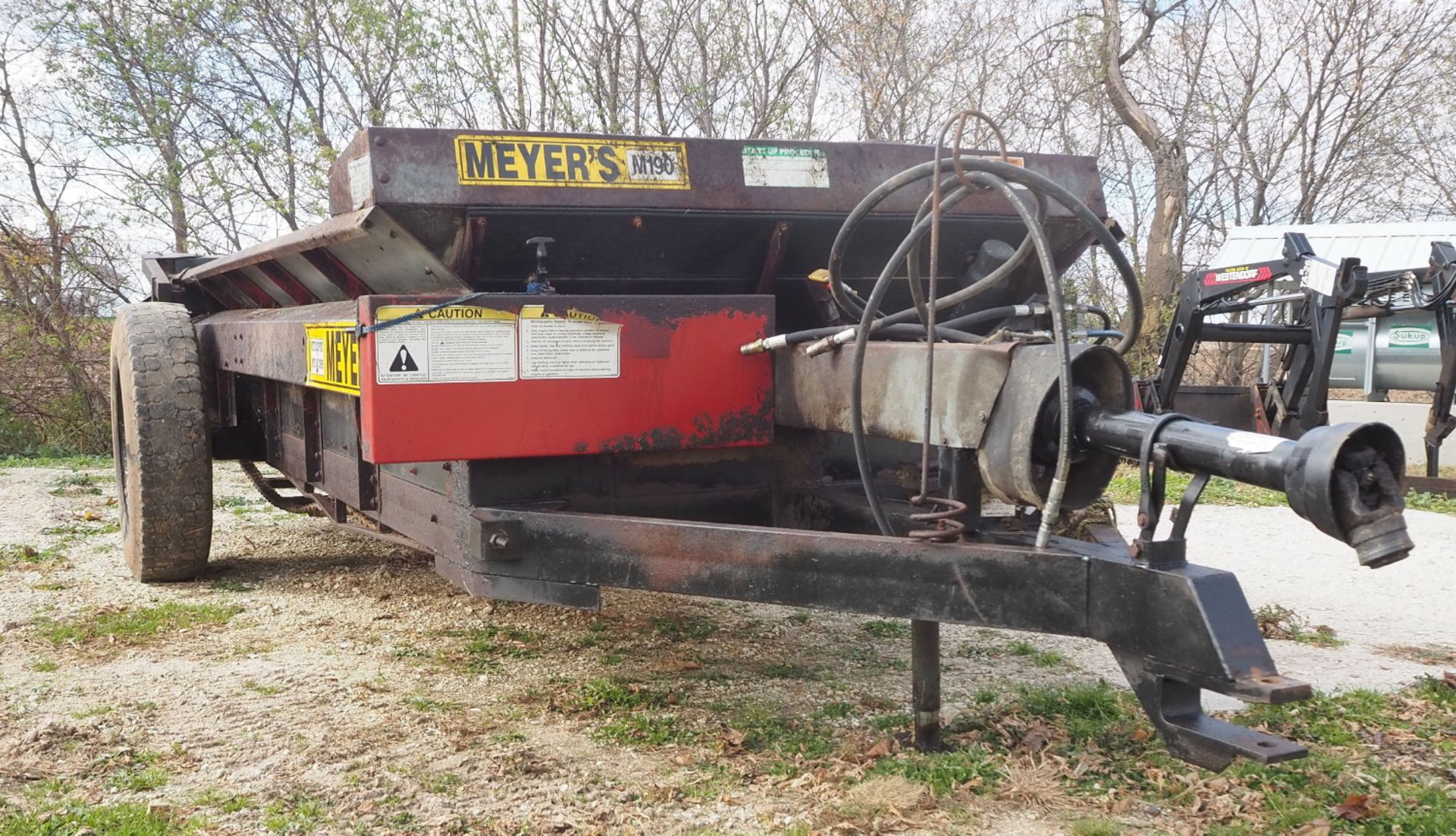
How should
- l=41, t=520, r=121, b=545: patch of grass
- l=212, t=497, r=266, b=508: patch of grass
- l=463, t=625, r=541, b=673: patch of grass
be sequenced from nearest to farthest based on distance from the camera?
l=463, t=625, r=541, b=673: patch of grass
l=41, t=520, r=121, b=545: patch of grass
l=212, t=497, r=266, b=508: patch of grass


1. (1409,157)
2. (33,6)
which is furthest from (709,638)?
(1409,157)

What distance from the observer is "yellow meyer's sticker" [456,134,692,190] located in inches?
124

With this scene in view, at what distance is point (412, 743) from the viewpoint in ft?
10.1

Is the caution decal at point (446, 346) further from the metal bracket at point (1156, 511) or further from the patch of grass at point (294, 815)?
the metal bracket at point (1156, 511)

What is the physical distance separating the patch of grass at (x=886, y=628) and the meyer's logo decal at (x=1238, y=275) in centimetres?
536

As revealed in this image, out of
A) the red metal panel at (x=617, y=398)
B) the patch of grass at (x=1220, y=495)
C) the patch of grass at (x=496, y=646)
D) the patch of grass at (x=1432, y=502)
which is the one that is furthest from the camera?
the patch of grass at (x=1432, y=502)

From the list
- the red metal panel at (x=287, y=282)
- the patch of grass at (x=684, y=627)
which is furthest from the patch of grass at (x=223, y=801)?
the red metal panel at (x=287, y=282)

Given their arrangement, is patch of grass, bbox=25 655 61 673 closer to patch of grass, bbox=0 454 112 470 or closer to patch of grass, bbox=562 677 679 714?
patch of grass, bbox=562 677 679 714

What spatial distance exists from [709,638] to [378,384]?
177cm

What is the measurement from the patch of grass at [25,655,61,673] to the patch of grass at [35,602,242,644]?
0.66 feet

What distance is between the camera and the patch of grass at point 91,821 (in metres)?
2.50

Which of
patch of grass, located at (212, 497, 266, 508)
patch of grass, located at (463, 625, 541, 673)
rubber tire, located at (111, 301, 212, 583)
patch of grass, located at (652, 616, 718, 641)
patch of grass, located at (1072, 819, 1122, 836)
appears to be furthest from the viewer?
patch of grass, located at (212, 497, 266, 508)

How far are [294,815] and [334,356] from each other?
1.24 metres

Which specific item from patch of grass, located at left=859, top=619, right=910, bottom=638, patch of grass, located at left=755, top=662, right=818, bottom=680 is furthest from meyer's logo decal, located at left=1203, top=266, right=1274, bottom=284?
patch of grass, located at left=755, top=662, right=818, bottom=680
